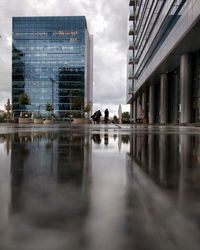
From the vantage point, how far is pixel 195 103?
3378 centimetres

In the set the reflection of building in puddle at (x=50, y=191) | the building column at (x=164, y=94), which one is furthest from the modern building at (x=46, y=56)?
the reflection of building in puddle at (x=50, y=191)

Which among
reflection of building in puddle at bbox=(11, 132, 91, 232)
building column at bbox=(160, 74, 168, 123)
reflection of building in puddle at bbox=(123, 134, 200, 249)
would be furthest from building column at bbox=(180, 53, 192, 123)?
reflection of building in puddle at bbox=(123, 134, 200, 249)

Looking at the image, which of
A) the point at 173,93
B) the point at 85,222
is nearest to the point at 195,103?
the point at 173,93

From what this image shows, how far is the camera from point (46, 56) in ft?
520

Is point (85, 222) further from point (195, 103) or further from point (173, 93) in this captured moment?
point (173, 93)

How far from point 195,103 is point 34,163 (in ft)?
104

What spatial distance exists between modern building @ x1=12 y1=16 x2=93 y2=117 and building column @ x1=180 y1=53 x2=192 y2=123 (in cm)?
11815

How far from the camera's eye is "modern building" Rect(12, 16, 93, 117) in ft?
503

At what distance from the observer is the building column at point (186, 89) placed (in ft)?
111

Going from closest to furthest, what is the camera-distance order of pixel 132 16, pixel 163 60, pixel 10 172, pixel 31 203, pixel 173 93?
pixel 31 203
pixel 10 172
pixel 163 60
pixel 173 93
pixel 132 16

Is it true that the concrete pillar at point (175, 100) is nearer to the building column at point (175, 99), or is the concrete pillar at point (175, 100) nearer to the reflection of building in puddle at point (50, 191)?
the building column at point (175, 99)

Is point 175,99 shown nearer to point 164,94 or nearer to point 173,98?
point 173,98

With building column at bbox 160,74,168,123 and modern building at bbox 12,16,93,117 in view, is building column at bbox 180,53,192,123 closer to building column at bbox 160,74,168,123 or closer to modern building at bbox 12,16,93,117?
building column at bbox 160,74,168,123

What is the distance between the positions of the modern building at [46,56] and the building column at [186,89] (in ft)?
388
